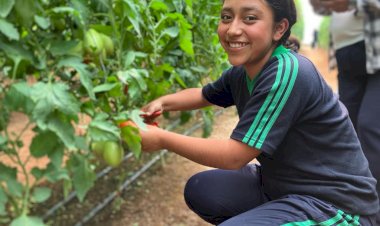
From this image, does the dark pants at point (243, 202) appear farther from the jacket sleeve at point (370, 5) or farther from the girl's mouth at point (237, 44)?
the jacket sleeve at point (370, 5)

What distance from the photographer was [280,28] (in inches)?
50.0

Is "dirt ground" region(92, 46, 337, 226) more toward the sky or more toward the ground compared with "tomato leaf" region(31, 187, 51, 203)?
more toward the ground

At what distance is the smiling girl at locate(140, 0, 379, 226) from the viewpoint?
1204mm

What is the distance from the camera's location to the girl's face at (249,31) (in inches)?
47.9

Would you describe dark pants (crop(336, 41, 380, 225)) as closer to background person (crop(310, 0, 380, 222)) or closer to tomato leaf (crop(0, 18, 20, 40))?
background person (crop(310, 0, 380, 222))

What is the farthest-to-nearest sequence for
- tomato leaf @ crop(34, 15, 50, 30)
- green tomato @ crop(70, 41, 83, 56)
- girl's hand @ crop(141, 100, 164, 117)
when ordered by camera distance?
girl's hand @ crop(141, 100, 164, 117)
green tomato @ crop(70, 41, 83, 56)
tomato leaf @ crop(34, 15, 50, 30)

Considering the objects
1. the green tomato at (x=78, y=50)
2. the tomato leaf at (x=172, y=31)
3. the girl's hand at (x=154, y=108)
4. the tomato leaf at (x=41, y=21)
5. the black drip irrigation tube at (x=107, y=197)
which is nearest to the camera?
the tomato leaf at (x=41, y=21)

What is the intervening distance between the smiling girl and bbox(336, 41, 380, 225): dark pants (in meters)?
0.48

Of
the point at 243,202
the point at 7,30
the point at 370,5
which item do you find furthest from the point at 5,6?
the point at 370,5

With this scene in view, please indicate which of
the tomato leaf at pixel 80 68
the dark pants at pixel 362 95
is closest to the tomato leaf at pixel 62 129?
the tomato leaf at pixel 80 68

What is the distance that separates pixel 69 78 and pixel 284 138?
0.68 m

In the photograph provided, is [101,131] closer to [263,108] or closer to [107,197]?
[263,108]

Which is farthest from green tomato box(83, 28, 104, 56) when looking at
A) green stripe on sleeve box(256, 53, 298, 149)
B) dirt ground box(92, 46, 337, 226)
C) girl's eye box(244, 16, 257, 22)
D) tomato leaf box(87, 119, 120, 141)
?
dirt ground box(92, 46, 337, 226)

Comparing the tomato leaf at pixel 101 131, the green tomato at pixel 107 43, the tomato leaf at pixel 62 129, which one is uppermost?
the green tomato at pixel 107 43
